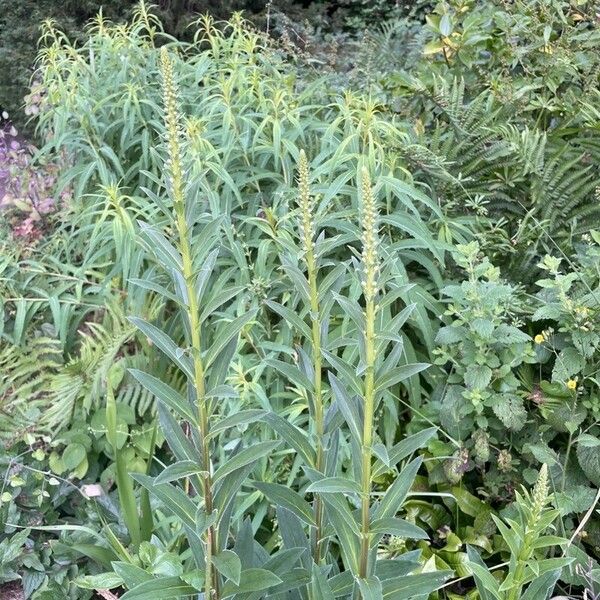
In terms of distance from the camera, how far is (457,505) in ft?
6.44

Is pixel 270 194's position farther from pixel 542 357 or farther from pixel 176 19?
pixel 176 19

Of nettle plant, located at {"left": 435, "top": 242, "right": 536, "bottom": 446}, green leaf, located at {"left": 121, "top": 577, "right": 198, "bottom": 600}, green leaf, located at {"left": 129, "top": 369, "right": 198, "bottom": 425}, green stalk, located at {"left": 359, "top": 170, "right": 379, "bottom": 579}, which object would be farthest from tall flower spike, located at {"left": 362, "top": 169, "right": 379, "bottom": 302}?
nettle plant, located at {"left": 435, "top": 242, "right": 536, "bottom": 446}

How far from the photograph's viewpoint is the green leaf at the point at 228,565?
3.43 feet

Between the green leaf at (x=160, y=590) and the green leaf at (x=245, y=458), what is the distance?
0.24 metres

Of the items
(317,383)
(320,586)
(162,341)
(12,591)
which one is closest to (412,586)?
(320,586)

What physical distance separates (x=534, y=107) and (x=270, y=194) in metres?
1.19

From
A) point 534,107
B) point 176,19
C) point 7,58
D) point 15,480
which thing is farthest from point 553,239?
point 7,58

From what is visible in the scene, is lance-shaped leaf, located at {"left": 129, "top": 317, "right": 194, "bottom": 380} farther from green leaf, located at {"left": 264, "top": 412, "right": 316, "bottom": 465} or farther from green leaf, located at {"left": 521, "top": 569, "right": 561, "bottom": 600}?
green leaf, located at {"left": 521, "top": 569, "right": 561, "bottom": 600}

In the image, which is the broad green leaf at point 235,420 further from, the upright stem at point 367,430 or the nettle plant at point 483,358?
the nettle plant at point 483,358

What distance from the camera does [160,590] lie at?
1133mm

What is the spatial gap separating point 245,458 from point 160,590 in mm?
296

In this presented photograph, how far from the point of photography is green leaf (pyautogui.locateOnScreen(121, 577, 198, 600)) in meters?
1.10

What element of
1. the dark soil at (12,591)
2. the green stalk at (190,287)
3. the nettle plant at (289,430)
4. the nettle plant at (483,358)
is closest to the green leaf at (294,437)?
the nettle plant at (289,430)

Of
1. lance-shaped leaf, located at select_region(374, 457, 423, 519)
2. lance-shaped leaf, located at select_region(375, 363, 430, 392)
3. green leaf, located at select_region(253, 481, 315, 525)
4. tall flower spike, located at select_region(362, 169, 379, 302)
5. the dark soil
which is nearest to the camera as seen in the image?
tall flower spike, located at select_region(362, 169, 379, 302)
